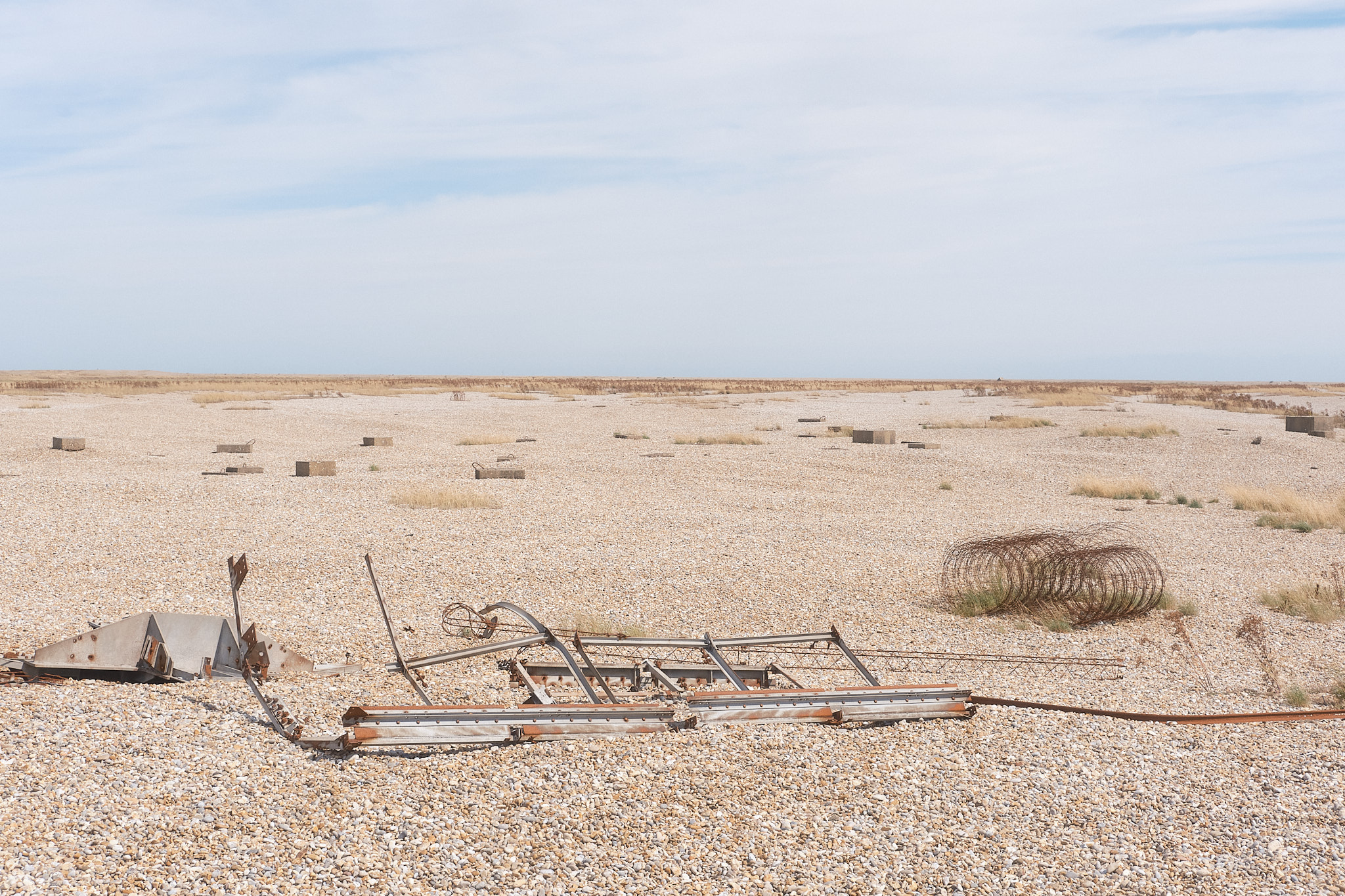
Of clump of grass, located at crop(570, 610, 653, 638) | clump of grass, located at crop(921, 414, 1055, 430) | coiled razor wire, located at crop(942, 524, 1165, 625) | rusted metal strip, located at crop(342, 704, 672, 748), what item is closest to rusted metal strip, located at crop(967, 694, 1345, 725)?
rusted metal strip, located at crop(342, 704, 672, 748)

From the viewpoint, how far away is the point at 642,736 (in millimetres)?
5969

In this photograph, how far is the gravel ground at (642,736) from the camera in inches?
182

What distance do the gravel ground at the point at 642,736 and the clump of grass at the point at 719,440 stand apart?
10206 millimetres

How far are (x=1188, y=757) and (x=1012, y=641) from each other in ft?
11.8

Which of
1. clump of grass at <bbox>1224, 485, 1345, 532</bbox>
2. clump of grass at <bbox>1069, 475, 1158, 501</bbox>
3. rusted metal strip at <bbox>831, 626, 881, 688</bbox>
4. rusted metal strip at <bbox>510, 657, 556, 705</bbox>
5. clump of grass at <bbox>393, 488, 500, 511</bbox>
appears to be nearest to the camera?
rusted metal strip at <bbox>510, 657, 556, 705</bbox>

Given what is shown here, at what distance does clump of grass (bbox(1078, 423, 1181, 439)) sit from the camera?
107 feet

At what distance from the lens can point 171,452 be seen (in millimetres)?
26016

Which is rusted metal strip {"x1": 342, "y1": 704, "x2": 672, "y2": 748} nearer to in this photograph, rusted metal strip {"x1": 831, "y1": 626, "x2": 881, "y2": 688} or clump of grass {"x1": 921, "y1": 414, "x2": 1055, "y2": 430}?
rusted metal strip {"x1": 831, "y1": 626, "x2": 881, "y2": 688}

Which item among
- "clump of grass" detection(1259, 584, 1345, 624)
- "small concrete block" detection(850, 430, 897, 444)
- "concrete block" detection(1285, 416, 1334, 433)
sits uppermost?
"concrete block" detection(1285, 416, 1334, 433)

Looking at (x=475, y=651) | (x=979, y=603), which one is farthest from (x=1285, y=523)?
(x=475, y=651)

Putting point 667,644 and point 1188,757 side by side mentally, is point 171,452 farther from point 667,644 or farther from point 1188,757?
point 1188,757

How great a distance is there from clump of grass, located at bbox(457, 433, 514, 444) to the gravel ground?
35.3 feet

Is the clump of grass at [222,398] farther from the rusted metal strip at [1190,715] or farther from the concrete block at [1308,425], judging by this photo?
the rusted metal strip at [1190,715]

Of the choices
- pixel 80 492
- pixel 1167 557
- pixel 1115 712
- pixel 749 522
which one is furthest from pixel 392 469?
pixel 1115 712
